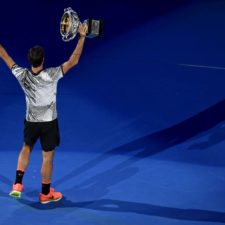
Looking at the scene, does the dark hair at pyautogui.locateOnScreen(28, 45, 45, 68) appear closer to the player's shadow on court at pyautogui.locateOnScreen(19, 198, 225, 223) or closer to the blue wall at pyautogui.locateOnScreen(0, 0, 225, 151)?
the player's shadow on court at pyautogui.locateOnScreen(19, 198, 225, 223)

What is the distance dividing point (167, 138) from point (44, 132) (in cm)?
254

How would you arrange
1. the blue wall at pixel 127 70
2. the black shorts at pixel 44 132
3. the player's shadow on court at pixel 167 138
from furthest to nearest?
the blue wall at pixel 127 70 < the player's shadow on court at pixel 167 138 < the black shorts at pixel 44 132

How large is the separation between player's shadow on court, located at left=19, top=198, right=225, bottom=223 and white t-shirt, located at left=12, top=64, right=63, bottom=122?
0.90 metres

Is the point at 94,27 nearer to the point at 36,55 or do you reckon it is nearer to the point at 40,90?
the point at 36,55

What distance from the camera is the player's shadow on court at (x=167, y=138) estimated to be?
7.42 metres

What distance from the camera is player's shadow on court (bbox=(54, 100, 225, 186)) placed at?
7.42 meters

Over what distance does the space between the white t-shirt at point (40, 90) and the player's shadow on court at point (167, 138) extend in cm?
118

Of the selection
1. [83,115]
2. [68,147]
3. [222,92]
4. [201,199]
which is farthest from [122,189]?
[222,92]

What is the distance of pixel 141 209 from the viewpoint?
6.08 metres

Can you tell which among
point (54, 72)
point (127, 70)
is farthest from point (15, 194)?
point (127, 70)

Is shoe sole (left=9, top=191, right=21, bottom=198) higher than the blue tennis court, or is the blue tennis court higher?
the blue tennis court

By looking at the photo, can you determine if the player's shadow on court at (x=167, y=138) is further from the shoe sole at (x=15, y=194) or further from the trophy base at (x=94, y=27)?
the trophy base at (x=94, y=27)

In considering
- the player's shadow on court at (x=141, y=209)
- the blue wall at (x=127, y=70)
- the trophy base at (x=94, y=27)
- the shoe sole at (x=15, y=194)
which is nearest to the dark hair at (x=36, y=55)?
the trophy base at (x=94, y=27)

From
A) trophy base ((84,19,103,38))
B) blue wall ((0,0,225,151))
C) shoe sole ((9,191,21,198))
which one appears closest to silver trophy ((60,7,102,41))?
trophy base ((84,19,103,38))
